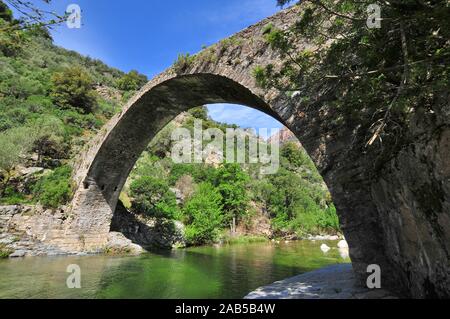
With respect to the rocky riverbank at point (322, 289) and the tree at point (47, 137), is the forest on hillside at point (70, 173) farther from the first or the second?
the rocky riverbank at point (322, 289)

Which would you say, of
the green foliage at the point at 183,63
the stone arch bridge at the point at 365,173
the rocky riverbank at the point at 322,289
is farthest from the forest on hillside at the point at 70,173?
the rocky riverbank at the point at 322,289

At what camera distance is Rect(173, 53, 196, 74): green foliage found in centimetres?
1027

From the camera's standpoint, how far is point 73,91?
106 ft

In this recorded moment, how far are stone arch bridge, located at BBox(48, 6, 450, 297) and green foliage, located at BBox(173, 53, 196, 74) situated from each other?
67 mm

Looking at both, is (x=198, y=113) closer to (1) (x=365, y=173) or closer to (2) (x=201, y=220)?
(2) (x=201, y=220)

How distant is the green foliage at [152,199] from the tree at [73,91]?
53.4 feet

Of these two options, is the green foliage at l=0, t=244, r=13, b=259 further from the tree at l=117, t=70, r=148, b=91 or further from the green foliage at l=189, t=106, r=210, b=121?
the tree at l=117, t=70, r=148, b=91

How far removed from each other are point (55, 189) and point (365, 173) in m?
15.2

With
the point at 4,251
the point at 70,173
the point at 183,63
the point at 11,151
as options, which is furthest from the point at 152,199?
the point at 183,63

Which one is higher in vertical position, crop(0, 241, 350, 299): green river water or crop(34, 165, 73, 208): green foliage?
crop(34, 165, 73, 208): green foliage

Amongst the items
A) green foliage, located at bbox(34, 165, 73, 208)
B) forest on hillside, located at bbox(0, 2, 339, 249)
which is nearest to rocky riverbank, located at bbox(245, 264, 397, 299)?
green foliage, located at bbox(34, 165, 73, 208)

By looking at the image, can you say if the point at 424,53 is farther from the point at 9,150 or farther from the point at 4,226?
the point at 9,150

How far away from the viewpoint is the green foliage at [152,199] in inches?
782

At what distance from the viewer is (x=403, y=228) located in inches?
183
